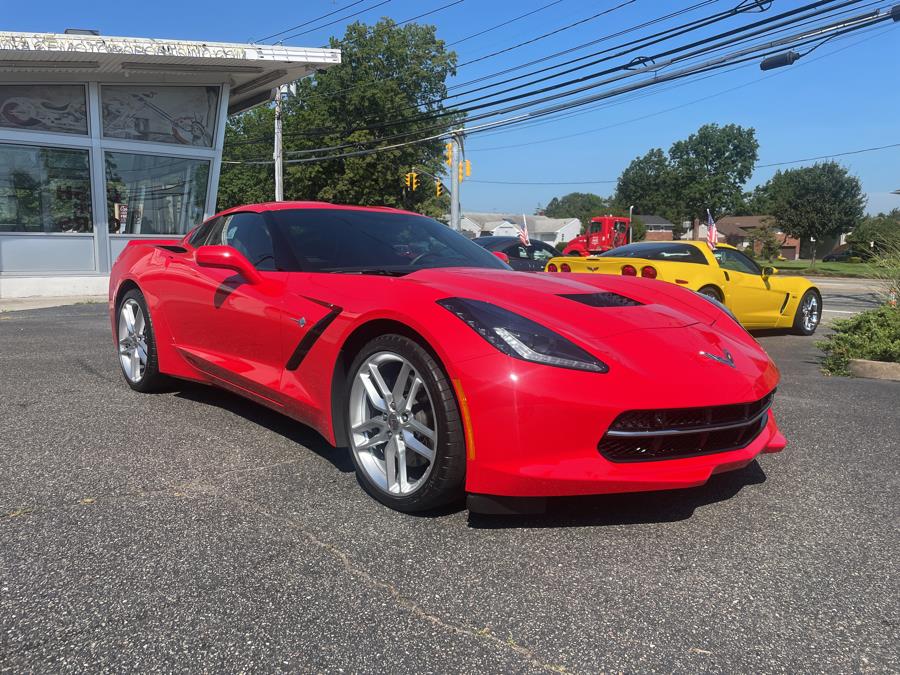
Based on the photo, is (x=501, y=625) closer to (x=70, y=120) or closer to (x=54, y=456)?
(x=54, y=456)

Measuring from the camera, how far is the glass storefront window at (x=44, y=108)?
45.3ft

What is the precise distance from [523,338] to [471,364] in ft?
0.70

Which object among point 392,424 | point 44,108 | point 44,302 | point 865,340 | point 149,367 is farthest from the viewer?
point 44,108

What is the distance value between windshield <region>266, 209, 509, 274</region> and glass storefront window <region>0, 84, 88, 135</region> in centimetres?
1305

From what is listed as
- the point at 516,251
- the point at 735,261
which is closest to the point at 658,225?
the point at 516,251

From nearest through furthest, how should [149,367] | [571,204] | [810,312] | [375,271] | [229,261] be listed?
[375,271] → [229,261] → [149,367] → [810,312] → [571,204]

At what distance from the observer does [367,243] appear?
3695 millimetres

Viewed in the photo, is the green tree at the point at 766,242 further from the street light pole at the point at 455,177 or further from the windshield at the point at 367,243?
the windshield at the point at 367,243

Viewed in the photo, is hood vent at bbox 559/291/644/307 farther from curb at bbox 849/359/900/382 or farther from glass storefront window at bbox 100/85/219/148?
glass storefront window at bbox 100/85/219/148

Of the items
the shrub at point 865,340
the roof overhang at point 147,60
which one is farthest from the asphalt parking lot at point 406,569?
the roof overhang at point 147,60

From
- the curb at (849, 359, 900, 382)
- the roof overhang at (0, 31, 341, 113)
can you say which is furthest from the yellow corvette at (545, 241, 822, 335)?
the roof overhang at (0, 31, 341, 113)

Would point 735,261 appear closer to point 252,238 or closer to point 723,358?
point 723,358

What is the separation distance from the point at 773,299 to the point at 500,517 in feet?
25.9

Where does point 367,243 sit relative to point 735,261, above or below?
above
